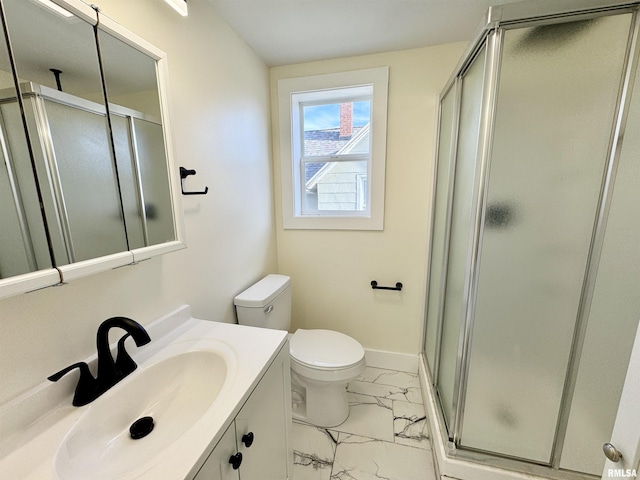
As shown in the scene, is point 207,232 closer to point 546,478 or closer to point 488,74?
point 488,74

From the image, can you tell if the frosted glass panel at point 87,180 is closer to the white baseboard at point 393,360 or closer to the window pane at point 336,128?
the window pane at point 336,128

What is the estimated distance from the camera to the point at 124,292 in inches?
34.8

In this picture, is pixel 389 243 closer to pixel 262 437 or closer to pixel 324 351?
pixel 324 351

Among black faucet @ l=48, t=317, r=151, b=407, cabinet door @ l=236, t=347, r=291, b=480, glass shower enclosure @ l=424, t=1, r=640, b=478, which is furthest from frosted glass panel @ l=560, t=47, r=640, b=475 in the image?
black faucet @ l=48, t=317, r=151, b=407

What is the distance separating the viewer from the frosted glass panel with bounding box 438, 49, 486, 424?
105 cm

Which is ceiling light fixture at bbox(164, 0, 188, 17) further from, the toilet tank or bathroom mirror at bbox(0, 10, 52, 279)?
the toilet tank

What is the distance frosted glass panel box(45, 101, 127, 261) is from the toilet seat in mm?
1072

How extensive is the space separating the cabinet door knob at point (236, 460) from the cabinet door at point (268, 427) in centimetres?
2

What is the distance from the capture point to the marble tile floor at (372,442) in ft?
4.18

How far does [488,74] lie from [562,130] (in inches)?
13.1

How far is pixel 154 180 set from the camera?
94 cm

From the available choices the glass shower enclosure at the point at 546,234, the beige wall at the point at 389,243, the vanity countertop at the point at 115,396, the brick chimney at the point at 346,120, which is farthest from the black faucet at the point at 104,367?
the brick chimney at the point at 346,120

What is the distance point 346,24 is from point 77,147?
1.38 meters

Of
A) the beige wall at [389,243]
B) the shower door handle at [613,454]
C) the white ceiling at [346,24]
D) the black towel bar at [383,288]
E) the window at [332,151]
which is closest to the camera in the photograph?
the shower door handle at [613,454]
